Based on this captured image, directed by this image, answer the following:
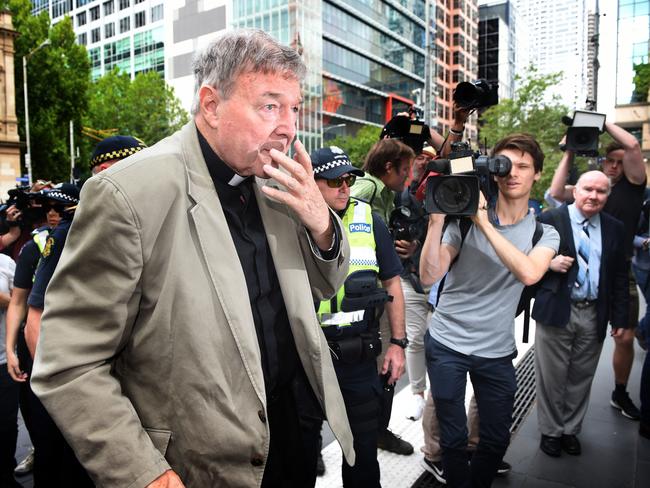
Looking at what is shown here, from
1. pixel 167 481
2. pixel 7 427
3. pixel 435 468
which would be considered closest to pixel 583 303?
pixel 435 468

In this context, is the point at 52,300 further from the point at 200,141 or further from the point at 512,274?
the point at 512,274

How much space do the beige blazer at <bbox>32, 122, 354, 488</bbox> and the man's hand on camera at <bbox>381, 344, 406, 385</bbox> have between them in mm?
1768

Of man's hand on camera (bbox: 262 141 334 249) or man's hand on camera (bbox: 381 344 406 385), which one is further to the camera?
man's hand on camera (bbox: 381 344 406 385)

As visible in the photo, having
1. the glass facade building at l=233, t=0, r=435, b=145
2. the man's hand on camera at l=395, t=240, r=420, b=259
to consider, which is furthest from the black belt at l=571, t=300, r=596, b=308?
the glass facade building at l=233, t=0, r=435, b=145

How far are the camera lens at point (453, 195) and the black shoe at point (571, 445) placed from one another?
2292 millimetres

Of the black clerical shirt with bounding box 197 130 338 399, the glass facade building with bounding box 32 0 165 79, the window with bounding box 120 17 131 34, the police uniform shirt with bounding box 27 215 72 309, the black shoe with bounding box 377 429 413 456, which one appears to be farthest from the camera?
the glass facade building with bounding box 32 0 165 79

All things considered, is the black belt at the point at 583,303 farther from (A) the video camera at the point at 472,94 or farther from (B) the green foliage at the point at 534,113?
(B) the green foliage at the point at 534,113

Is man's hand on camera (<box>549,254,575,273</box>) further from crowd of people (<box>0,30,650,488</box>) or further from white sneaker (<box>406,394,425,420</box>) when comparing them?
white sneaker (<box>406,394,425,420</box>)

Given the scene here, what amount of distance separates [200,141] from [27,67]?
35988 mm

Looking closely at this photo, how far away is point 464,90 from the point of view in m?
2.84

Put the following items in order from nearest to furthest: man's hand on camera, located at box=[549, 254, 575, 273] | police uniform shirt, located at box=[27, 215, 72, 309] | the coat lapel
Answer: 1. the coat lapel
2. police uniform shirt, located at box=[27, 215, 72, 309]
3. man's hand on camera, located at box=[549, 254, 575, 273]

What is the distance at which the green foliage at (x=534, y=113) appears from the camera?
95.0 feet

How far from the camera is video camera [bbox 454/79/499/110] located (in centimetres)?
283

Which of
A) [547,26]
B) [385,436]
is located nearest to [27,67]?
[547,26]
